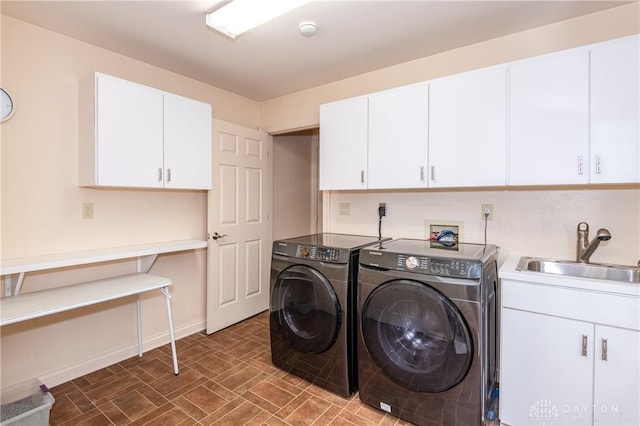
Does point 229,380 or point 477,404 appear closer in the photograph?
point 477,404

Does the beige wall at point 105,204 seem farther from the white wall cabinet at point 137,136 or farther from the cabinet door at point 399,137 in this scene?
the cabinet door at point 399,137

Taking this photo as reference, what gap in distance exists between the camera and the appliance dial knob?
5.60 feet

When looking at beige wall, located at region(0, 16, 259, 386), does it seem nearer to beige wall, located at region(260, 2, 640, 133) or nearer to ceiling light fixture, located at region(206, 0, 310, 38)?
ceiling light fixture, located at region(206, 0, 310, 38)

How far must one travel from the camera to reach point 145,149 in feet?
7.33

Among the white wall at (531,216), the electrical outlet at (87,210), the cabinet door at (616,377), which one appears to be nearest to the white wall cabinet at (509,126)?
the white wall at (531,216)

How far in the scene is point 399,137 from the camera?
7.27ft

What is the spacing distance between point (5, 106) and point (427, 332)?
287cm

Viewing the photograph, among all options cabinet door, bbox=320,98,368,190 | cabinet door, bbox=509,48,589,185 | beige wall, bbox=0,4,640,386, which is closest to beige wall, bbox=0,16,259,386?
beige wall, bbox=0,4,640,386

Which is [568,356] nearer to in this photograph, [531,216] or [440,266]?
[440,266]

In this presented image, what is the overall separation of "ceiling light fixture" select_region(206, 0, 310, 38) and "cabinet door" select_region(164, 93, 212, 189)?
79 cm

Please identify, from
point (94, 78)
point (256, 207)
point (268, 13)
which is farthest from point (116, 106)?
point (256, 207)

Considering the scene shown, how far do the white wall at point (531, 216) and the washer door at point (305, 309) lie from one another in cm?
95

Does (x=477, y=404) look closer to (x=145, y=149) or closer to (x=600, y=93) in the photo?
(x=600, y=93)

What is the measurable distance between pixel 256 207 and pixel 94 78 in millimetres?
1783
